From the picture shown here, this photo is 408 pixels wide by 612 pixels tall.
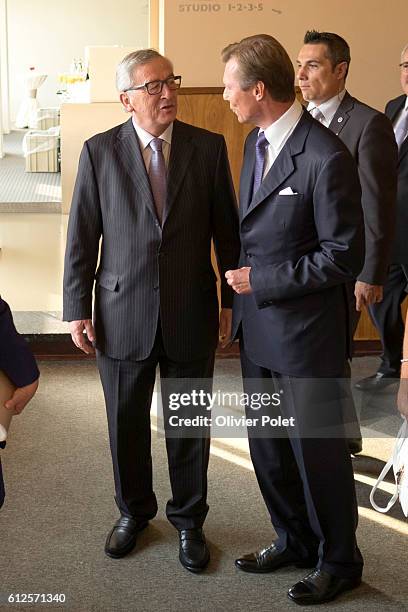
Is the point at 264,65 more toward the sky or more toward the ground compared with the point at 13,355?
more toward the sky

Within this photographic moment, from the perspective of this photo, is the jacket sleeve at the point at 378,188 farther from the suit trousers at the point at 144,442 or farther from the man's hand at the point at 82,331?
the man's hand at the point at 82,331

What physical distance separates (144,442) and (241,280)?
2.62 feet

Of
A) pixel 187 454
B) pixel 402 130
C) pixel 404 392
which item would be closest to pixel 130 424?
pixel 187 454

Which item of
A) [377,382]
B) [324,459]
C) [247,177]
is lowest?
[377,382]

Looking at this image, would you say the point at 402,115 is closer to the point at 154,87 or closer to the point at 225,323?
the point at 225,323

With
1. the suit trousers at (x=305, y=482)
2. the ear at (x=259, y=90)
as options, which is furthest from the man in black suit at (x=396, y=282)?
the ear at (x=259, y=90)

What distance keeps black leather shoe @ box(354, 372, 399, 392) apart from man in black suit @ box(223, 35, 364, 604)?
76.4 inches

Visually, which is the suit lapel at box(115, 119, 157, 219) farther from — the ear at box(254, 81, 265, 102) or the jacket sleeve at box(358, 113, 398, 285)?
the jacket sleeve at box(358, 113, 398, 285)

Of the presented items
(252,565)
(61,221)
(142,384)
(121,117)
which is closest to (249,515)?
(252,565)

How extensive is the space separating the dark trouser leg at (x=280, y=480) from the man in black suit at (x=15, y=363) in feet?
2.89

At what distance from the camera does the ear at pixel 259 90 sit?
9.11ft

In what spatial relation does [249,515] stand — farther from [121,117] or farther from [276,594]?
[121,117]

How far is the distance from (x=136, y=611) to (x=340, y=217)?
140 cm

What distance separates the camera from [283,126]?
2857mm
